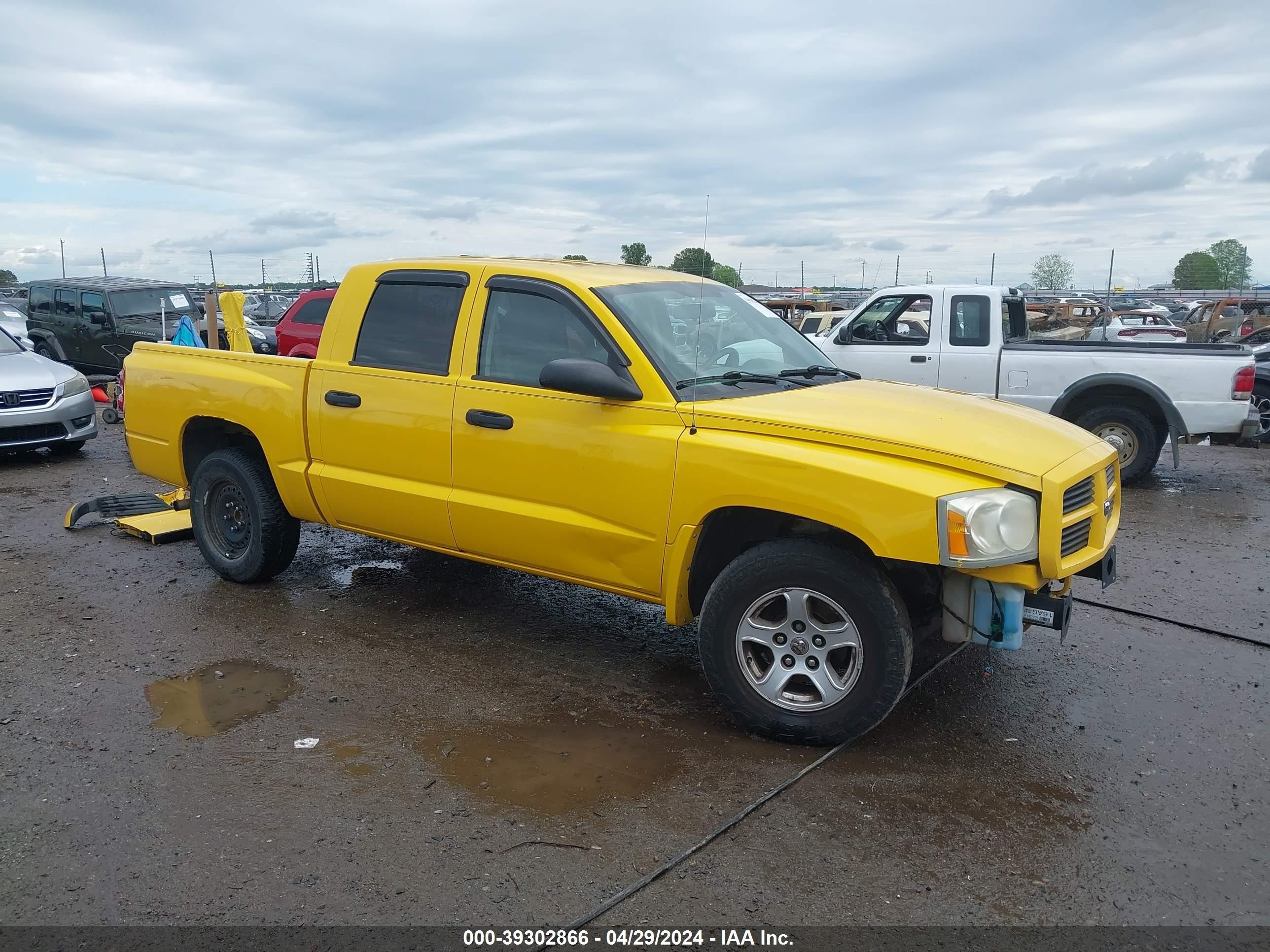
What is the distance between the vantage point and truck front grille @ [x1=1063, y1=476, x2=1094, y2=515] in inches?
151

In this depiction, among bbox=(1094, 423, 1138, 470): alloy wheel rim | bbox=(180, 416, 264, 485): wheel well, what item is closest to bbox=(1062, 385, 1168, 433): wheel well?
bbox=(1094, 423, 1138, 470): alloy wheel rim

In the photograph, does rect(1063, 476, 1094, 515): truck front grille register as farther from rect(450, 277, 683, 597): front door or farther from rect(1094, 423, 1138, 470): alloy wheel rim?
rect(1094, 423, 1138, 470): alloy wheel rim

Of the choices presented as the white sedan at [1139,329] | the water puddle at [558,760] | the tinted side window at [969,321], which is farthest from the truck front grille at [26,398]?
the white sedan at [1139,329]

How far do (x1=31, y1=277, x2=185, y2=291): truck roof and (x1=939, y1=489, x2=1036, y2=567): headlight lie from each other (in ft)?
56.4

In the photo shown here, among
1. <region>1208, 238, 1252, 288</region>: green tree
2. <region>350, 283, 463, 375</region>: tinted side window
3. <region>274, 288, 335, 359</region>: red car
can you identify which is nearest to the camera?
<region>350, 283, 463, 375</region>: tinted side window

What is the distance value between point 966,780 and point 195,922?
2.71 metres

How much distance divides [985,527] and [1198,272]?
Answer: 5459 centimetres

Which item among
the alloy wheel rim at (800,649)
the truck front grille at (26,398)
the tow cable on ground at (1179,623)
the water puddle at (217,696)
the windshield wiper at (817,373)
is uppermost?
the windshield wiper at (817,373)

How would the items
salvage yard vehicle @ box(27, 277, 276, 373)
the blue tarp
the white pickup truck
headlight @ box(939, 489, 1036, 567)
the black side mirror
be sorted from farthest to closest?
salvage yard vehicle @ box(27, 277, 276, 373) → the blue tarp → the white pickup truck → the black side mirror → headlight @ box(939, 489, 1036, 567)

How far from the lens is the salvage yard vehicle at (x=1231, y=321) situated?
2078 cm

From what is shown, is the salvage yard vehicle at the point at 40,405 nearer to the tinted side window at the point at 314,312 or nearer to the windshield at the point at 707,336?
the tinted side window at the point at 314,312

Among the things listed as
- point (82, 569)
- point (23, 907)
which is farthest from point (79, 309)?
point (23, 907)

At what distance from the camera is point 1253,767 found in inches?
154

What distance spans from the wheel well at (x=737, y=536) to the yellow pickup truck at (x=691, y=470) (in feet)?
0.05
